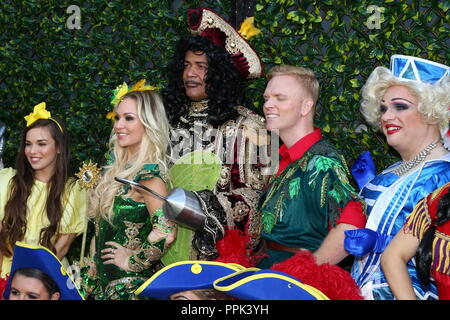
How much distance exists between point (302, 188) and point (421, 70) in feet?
2.76

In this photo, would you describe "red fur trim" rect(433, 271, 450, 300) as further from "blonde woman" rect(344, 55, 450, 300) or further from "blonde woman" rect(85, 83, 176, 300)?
"blonde woman" rect(85, 83, 176, 300)

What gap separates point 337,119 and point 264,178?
55 centimetres

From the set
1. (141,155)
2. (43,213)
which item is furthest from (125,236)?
(43,213)

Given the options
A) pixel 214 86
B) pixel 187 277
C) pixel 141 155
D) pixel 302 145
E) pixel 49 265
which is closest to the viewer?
pixel 187 277

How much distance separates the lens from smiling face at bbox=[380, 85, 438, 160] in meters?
3.50

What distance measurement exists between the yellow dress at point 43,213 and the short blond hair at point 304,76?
1.52 meters

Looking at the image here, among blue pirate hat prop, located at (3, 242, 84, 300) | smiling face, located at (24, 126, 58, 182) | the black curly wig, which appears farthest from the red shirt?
smiling face, located at (24, 126, 58, 182)

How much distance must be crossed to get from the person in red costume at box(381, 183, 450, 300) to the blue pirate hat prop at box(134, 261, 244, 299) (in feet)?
2.15

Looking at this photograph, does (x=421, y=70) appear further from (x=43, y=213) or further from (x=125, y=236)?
(x=43, y=213)

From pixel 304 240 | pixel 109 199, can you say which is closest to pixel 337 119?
pixel 304 240

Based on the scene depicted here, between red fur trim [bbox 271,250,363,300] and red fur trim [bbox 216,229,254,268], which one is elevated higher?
red fur trim [bbox 216,229,254,268]

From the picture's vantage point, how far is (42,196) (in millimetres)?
4504
